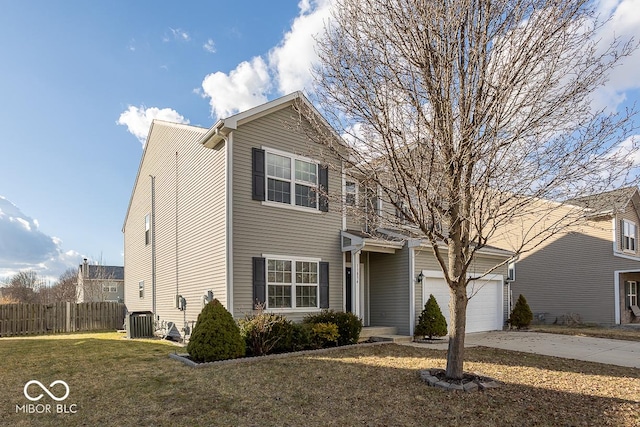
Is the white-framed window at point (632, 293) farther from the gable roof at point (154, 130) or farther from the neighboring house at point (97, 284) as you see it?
the neighboring house at point (97, 284)

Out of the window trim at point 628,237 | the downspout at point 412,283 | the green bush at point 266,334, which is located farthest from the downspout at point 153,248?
the window trim at point 628,237

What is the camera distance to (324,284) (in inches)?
496

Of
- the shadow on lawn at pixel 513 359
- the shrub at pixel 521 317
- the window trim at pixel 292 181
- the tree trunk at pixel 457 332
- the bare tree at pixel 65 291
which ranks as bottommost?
the bare tree at pixel 65 291

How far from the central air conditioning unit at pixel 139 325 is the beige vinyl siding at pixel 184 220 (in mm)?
513

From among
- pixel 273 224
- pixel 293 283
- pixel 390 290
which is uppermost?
pixel 273 224

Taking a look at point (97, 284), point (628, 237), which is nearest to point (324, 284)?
point (628, 237)

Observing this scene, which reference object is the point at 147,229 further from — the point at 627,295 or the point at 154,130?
the point at 627,295

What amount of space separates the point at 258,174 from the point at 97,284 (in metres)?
27.3

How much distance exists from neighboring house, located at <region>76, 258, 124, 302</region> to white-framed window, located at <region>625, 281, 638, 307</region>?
94.5ft

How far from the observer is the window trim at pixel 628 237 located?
2220 cm

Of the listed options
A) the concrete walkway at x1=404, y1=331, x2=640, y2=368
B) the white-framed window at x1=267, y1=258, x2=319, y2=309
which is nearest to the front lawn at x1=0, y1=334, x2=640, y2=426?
the concrete walkway at x1=404, y1=331, x2=640, y2=368

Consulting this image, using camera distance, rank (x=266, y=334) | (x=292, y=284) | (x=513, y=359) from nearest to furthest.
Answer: (x=513, y=359), (x=266, y=334), (x=292, y=284)

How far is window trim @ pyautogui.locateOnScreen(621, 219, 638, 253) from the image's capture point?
72.8 feet

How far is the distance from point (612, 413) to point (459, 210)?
133 inches
